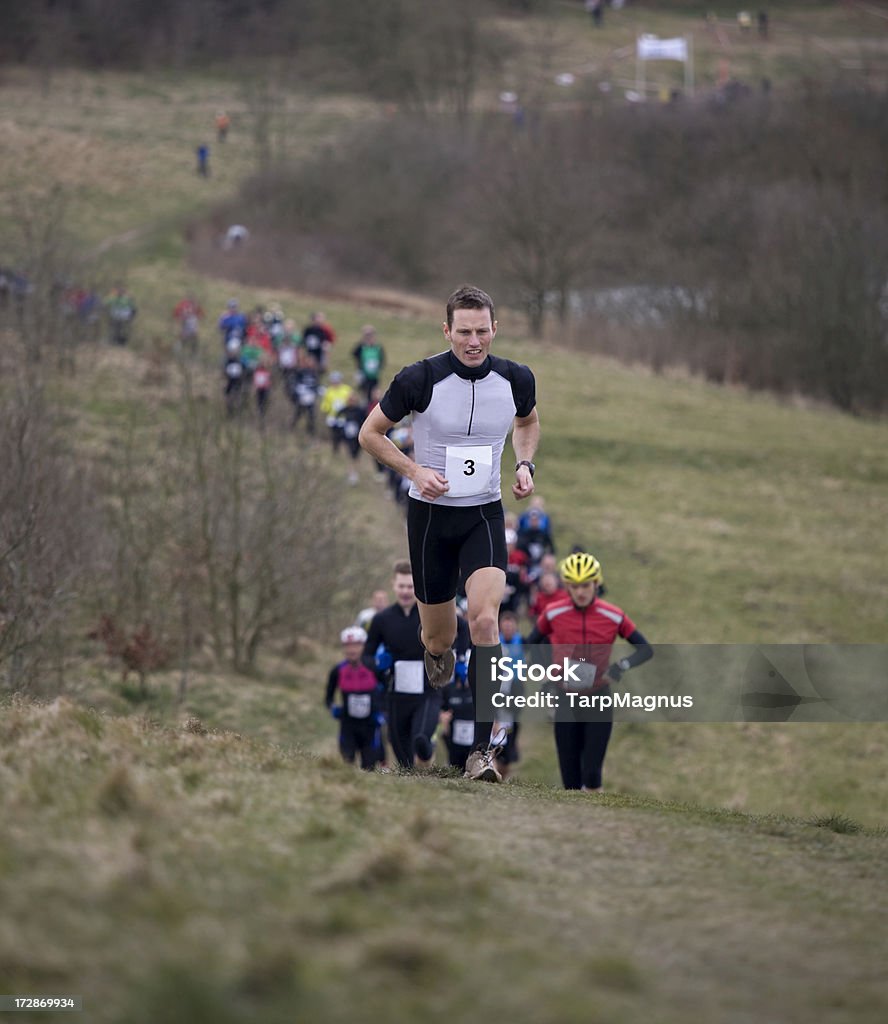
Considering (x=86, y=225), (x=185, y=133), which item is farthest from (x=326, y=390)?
(x=185, y=133)

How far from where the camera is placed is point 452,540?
791 cm

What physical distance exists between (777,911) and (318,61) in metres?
92.5

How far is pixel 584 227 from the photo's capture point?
5119cm

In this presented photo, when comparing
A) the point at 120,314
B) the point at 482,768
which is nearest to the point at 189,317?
the point at 120,314

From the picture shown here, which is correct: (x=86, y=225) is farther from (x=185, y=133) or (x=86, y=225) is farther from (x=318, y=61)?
(x=318, y=61)

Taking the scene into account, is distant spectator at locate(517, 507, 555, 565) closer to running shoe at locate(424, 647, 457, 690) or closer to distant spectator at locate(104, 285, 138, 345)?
running shoe at locate(424, 647, 457, 690)

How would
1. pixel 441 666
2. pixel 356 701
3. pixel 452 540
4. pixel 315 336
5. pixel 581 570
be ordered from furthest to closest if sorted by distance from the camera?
pixel 315 336 < pixel 356 701 < pixel 581 570 < pixel 441 666 < pixel 452 540

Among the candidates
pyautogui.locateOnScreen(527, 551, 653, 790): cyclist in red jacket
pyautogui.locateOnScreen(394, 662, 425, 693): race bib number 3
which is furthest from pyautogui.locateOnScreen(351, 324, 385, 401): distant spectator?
pyautogui.locateOnScreen(527, 551, 653, 790): cyclist in red jacket

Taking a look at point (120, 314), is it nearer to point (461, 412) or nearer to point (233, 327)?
point (233, 327)

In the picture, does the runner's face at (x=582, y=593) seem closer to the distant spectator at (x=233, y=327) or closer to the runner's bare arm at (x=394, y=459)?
the runner's bare arm at (x=394, y=459)

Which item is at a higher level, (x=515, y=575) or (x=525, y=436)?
(x=525, y=436)

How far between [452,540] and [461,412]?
2.39 feet

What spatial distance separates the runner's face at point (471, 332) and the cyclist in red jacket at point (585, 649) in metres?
3.69

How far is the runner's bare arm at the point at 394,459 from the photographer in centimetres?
741
